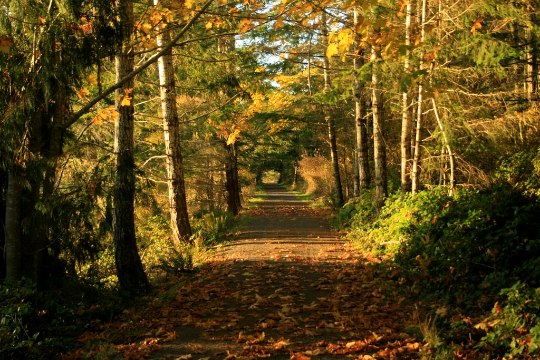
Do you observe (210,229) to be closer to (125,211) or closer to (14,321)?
(125,211)

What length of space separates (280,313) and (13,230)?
13.4ft

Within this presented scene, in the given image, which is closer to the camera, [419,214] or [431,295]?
[431,295]

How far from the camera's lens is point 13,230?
6.68 m

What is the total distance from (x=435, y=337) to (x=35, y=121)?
5965 millimetres

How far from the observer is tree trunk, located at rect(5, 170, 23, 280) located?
6.62m

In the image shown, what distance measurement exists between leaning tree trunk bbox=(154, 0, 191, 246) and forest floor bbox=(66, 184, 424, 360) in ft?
7.30

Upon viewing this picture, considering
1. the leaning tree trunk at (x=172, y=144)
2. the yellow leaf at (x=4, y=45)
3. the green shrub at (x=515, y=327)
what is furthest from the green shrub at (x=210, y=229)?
the green shrub at (x=515, y=327)

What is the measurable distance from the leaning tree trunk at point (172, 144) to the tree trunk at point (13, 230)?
224 inches

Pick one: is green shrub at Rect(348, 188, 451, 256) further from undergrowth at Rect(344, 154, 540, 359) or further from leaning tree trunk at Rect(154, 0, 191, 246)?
leaning tree trunk at Rect(154, 0, 191, 246)

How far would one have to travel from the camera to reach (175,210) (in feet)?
41.6

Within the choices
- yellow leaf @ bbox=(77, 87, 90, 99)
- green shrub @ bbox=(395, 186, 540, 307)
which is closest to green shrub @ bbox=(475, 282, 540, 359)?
green shrub @ bbox=(395, 186, 540, 307)

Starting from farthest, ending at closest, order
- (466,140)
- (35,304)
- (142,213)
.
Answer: (142,213), (466,140), (35,304)

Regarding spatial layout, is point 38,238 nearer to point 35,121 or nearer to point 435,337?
point 35,121

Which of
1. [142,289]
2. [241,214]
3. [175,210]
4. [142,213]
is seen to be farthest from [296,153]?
[142,289]
